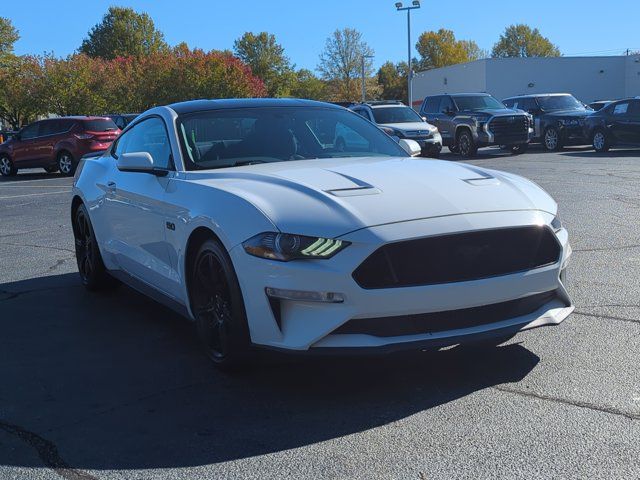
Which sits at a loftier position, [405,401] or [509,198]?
[509,198]

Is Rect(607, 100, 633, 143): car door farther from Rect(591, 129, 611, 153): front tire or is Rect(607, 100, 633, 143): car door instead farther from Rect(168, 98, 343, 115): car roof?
Rect(168, 98, 343, 115): car roof

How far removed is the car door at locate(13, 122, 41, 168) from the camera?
23578 millimetres

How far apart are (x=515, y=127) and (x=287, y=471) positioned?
20.1m

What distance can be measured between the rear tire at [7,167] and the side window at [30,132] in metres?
1.05

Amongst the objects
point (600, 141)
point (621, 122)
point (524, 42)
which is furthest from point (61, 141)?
point (524, 42)

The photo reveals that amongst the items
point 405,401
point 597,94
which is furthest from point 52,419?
point 597,94

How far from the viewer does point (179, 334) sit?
530cm

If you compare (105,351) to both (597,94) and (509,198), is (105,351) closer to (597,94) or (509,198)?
(509,198)

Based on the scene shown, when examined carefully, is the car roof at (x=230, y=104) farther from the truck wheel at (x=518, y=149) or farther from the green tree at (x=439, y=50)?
the green tree at (x=439, y=50)

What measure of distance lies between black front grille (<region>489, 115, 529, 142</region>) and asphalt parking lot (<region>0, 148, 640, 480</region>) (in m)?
16.3

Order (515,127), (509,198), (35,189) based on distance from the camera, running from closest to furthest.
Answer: (509,198) → (35,189) → (515,127)

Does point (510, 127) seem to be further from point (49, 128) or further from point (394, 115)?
point (49, 128)

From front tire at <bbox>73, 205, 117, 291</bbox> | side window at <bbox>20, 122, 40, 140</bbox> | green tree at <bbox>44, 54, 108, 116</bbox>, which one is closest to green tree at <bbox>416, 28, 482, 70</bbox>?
green tree at <bbox>44, 54, 108, 116</bbox>

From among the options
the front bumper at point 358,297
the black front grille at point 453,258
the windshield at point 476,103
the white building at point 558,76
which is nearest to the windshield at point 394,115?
the windshield at point 476,103
